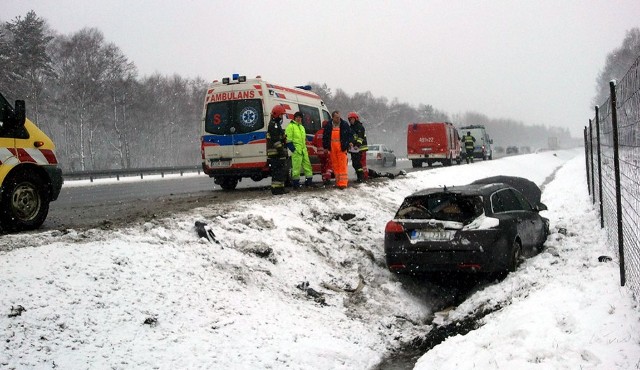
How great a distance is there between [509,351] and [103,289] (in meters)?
3.98

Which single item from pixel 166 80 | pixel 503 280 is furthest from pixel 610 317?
pixel 166 80

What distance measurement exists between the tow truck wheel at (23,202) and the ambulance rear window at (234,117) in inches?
232

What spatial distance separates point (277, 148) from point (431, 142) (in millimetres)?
19988

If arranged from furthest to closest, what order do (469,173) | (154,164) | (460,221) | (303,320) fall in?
(154,164) → (469,173) → (460,221) → (303,320)

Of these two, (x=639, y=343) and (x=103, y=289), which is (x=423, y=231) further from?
(x=103, y=289)

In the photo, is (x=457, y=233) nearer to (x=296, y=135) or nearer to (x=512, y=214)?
(x=512, y=214)

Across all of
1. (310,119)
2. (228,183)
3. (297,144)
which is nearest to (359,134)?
(310,119)

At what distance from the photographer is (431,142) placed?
1164 inches

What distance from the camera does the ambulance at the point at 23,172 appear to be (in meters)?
6.71

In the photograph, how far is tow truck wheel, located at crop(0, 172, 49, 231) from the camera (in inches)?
266

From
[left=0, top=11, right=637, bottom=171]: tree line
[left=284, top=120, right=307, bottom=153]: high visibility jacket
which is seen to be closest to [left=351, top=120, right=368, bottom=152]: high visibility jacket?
[left=284, top=120, right=307, bottom=153]: high visibility jacket

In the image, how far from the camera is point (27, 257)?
5492 mm

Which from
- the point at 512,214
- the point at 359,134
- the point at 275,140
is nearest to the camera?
the point at 512,214

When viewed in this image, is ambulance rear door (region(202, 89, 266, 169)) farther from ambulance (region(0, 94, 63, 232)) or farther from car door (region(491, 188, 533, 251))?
car door (region(491, 188, 533, 251))
